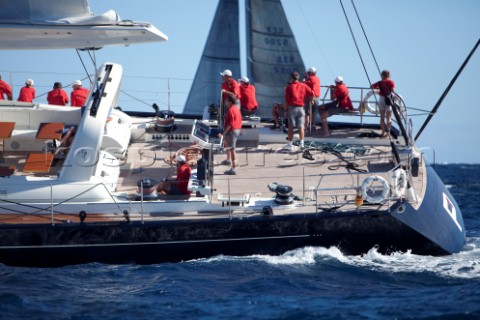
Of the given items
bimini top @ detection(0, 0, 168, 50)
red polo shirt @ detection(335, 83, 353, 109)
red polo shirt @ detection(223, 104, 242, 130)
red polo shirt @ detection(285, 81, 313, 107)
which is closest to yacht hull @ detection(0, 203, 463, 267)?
red polo shirt @ detection(223, 104, 242, 130)

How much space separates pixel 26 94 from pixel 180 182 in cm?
702

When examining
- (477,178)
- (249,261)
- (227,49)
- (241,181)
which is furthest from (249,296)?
(477,178)

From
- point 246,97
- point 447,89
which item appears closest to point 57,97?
point 246,97

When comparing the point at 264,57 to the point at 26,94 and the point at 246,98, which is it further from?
the point at 26,94

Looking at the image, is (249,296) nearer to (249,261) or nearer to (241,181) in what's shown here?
(249,261)

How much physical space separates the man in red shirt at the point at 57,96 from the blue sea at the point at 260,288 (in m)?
6.60

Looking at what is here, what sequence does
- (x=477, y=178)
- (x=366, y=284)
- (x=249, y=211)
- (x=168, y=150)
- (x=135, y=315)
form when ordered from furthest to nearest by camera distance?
(x=477, y=178) → (x=168, y=150) → (x=249, y=211) → (x=366, y=284) → (x=135, y=315)

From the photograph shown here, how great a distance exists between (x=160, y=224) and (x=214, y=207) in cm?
103

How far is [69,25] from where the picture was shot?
64.6 ft

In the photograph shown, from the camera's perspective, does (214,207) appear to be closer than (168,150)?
Yes

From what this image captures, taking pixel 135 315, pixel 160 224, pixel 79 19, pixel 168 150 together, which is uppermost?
pixel 79 19

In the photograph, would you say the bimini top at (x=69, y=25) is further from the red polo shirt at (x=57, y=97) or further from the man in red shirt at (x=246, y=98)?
the red polo shirt at (x=57, y=97)

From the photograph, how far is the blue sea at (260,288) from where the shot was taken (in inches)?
587

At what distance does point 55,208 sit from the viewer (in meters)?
17.9
